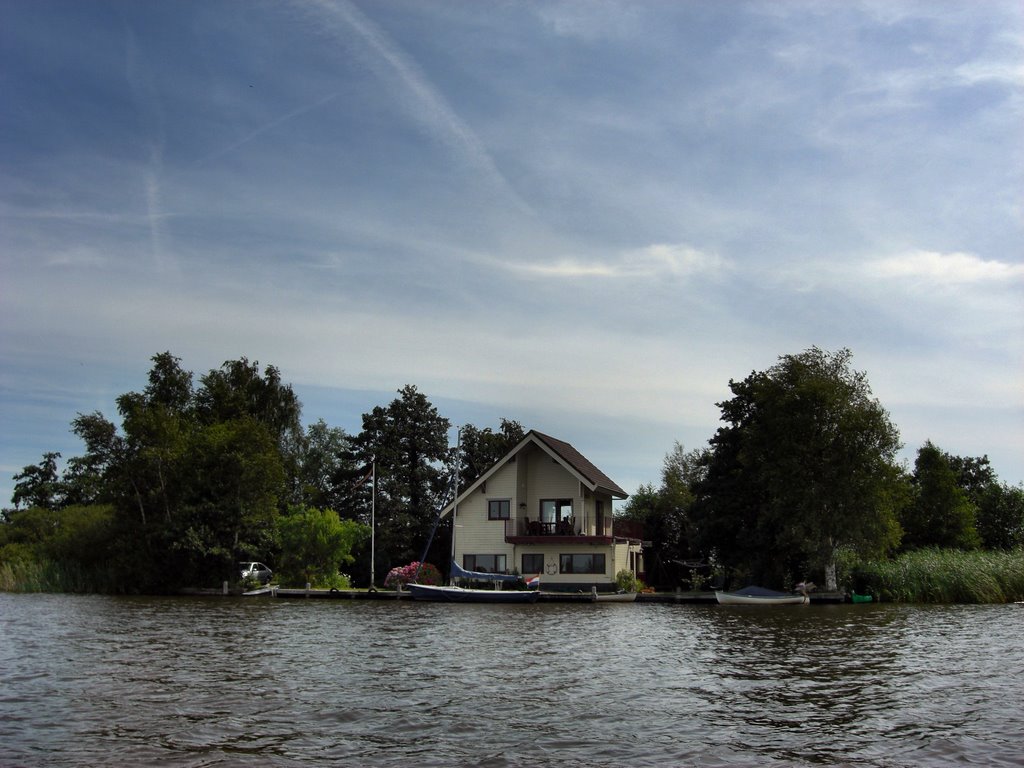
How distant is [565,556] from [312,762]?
4356 cm

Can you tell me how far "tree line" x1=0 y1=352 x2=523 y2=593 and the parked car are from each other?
54 cm

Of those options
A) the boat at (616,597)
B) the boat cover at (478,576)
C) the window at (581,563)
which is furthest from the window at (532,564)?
the boat at (616,597)

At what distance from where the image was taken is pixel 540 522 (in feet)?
177

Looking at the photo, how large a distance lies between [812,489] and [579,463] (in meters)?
16.2

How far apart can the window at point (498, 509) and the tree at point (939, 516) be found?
24248mm

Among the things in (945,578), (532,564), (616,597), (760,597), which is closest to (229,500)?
(532,564)

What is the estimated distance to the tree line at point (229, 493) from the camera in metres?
55.4

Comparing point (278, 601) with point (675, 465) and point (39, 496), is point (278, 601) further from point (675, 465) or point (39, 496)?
point (39, 496)

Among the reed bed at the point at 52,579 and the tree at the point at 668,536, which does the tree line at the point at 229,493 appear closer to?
the reed bed at the point at 52,579

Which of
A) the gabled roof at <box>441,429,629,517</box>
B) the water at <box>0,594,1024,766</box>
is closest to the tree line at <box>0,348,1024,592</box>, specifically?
the gabled roof at <box>441,429,629,517</box>

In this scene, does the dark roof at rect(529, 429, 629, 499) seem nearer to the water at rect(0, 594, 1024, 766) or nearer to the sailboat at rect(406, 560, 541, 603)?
the sailboat at rect(406, 560, 541, 603)

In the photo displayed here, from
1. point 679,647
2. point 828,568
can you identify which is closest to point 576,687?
point 679,647

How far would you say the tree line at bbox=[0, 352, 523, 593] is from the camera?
Result: 55438mm

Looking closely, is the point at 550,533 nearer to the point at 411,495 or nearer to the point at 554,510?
the point at 554,510
